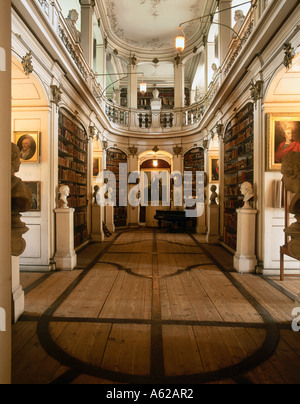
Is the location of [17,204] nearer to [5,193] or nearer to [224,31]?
[5,193]

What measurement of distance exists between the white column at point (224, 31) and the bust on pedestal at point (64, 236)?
5.12m

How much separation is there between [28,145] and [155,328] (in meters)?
3.48

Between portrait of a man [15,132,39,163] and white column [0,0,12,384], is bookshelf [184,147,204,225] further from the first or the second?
white column [0,0,12,384]

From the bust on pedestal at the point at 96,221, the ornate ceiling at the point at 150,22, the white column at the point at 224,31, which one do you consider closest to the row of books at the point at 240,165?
the white column at the point at 224,31

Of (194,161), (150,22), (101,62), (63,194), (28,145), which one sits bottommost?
(63,194)

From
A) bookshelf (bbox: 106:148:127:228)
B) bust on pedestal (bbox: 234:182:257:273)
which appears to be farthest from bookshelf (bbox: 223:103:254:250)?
bookshelf (bbox: 106:148:127:228)

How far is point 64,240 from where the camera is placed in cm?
438

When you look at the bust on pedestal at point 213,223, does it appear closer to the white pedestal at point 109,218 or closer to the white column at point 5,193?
the white pedestal at point 109,218

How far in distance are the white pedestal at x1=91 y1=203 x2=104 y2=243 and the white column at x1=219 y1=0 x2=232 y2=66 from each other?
16.1 feet

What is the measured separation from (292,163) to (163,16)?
27.7 feet

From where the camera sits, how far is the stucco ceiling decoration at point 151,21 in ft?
25.4

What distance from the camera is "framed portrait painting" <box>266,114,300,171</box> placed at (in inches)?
157

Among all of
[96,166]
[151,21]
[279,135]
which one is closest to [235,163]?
[279,135]
